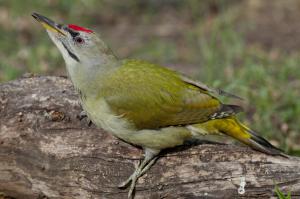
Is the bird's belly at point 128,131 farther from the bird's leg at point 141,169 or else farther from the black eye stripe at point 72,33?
the black eye stripe at point 72,33

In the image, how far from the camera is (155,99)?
4.40 metres

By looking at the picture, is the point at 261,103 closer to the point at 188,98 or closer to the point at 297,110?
the point at 297,110

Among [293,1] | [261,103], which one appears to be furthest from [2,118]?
[293,1]

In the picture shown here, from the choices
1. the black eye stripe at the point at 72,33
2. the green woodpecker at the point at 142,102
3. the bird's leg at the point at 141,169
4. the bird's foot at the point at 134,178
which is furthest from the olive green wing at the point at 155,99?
the black eye stripe at the point at 72,33

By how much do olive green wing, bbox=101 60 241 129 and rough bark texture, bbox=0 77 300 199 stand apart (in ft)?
0.83

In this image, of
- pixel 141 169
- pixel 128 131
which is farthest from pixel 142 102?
pixel 141 169

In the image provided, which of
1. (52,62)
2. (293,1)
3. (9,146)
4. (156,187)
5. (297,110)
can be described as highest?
(293,1)

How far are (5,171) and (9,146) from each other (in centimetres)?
21

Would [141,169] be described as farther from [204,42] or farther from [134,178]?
[204,42]

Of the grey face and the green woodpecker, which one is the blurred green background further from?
the grey face

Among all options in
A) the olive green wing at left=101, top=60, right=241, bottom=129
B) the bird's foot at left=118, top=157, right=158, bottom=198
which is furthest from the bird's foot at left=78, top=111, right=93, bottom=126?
the bird's foot at left=118, top=157, right=158, bottom=198

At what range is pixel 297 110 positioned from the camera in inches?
249

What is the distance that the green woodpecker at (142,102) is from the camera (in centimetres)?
437

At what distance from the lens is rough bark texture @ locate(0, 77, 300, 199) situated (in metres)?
4.09
